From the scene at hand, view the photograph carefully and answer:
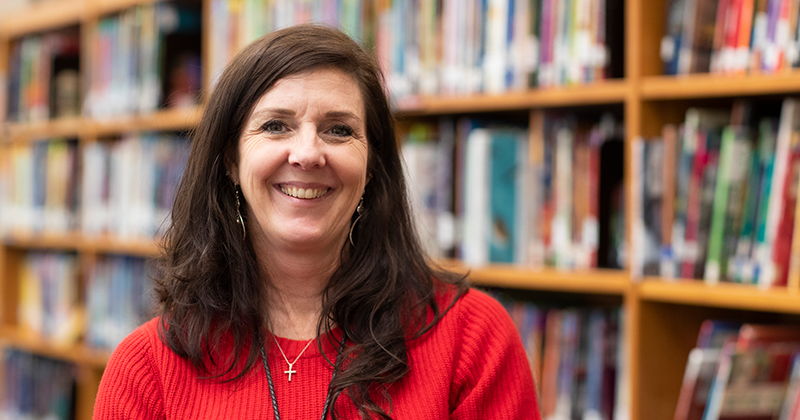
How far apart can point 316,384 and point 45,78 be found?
7.79 feet

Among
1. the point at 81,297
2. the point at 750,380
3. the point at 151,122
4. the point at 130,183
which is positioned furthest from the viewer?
the point at 81,297

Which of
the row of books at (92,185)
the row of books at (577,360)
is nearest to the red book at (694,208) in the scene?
the row of books at (577,360)

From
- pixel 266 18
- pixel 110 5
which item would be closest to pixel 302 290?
pixel 266 18

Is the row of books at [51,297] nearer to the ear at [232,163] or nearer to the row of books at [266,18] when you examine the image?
the row of books at [266,18]

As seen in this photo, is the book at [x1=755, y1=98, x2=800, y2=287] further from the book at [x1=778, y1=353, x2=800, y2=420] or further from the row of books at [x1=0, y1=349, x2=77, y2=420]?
the row of books at [x1=0, y1=349, x2=77, y2=420]

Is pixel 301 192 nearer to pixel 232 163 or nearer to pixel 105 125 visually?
pixel 232 163

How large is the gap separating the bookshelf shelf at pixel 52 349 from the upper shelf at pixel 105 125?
2.63ft

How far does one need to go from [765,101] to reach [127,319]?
2154mm

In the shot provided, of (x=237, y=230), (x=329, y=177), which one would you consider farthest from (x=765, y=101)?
(x=237, y=230)

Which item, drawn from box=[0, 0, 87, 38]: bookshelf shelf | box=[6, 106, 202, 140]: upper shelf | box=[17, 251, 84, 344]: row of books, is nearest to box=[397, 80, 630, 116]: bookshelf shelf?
box=[6, 106, 202, 140]: upper shelf

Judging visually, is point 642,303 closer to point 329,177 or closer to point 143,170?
point 329,177

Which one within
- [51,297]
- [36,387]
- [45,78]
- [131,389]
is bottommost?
[36,387]

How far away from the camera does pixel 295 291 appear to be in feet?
3.90

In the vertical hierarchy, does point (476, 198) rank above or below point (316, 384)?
above
